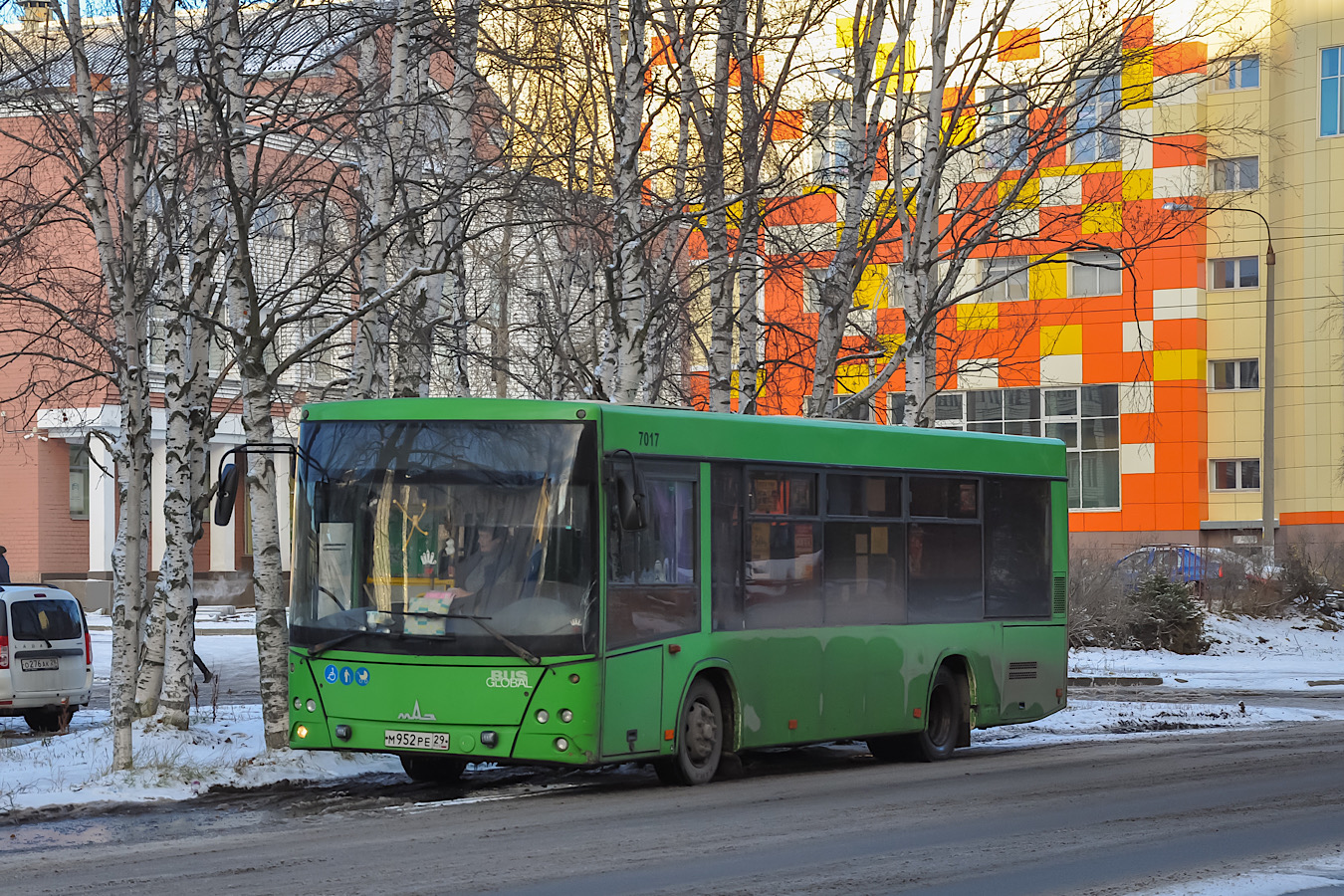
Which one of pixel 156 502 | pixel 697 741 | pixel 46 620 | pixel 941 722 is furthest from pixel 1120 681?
pixel 156 502

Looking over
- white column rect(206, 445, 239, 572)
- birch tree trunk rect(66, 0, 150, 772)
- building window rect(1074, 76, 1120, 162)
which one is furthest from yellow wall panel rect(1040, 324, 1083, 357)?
birch tree trunk rect(66, 0, 150, 772)

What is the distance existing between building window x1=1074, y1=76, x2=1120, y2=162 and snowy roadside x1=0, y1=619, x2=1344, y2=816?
6.78 m

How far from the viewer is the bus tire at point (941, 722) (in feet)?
56.2

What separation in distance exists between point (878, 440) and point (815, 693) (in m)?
2.42

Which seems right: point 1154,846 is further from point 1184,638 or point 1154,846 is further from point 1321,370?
point 1321,370

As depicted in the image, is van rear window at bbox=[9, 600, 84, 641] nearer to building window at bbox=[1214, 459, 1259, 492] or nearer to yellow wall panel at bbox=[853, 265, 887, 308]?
yellow wall panel at bbox=[853, 265, 887, 308]

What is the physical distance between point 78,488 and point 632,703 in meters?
38.3

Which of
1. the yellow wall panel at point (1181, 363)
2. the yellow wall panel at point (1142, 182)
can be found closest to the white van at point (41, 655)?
the yellow wall panel at point (1142, 182)

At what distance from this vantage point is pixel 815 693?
15.5 m

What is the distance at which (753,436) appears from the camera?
49.5 feet

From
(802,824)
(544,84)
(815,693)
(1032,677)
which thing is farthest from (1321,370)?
(802,824)

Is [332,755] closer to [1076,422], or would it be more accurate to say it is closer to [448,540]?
[448,540]

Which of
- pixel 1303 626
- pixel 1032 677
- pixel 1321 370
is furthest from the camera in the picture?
pixel 1321 370

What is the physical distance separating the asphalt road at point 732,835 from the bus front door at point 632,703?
404mm
